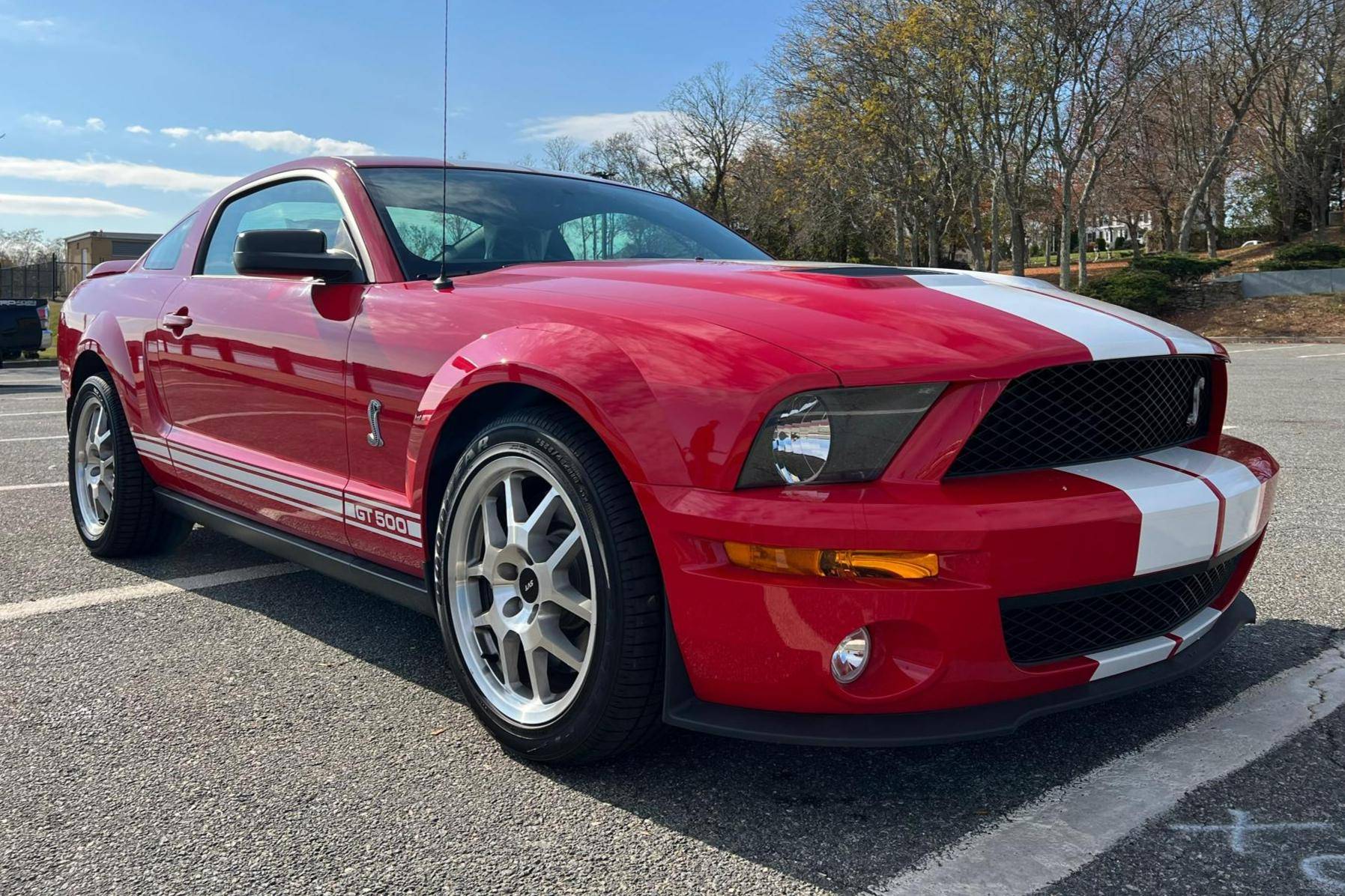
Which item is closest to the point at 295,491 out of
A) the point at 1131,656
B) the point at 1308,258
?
the point at 1131,656

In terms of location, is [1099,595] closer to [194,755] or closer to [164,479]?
[194,755]

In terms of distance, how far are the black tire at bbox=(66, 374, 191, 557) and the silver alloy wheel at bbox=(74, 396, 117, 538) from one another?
0.04 m

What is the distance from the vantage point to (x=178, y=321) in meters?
3.68

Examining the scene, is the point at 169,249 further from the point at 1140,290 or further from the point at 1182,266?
the point at 1182,266

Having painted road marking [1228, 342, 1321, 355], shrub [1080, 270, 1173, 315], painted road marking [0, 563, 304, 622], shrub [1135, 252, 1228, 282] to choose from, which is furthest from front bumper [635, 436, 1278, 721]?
shrub [1135, 252, 1228, 282]

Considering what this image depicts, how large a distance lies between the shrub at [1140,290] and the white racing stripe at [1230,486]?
2596 centimetres

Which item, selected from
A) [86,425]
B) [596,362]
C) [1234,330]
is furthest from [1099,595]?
[1234,330]

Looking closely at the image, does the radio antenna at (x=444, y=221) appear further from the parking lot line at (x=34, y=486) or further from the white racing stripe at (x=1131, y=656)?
the parking lot line at (x=34, y=486)

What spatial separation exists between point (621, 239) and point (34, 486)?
426 centimetres

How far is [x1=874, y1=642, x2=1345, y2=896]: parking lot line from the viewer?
182 cm

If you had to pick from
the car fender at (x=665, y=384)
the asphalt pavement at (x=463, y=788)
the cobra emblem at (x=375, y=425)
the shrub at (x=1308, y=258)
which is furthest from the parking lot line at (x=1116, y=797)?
the shrub at (x=1308, y=258)

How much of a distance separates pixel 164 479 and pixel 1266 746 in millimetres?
3603

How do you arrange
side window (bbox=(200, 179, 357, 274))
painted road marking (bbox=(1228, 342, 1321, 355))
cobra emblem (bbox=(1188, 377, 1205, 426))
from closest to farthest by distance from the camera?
cobra emblem (bbox=(1188, 377, 1205, 426)), side window (bbox=(200, 179, 357, 274)), painted road marking (bbox=(1228, 342, 1321, 355))

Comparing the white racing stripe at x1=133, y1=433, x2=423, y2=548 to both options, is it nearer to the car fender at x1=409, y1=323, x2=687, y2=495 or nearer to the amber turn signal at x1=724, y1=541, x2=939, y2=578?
the car fender at x1=409, y1=323, x2=687, y2=495
